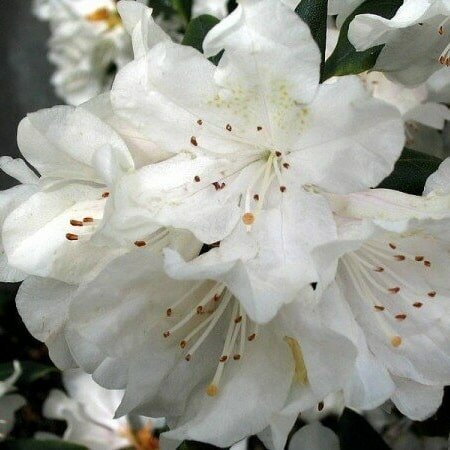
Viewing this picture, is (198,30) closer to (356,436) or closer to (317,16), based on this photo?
(317,16)

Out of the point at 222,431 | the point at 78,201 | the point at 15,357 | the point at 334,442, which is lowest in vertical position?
the point at 15,357

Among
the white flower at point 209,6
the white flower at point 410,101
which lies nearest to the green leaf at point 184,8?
the white flower at point 209,6

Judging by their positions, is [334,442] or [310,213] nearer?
[310,213]

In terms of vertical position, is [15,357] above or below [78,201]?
below

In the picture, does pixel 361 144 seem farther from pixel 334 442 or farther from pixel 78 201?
pixel 334 442

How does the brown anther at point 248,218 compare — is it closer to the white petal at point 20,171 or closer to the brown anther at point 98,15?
the white petal at point 20,171

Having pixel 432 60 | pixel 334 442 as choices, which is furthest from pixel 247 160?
pixel 334 442

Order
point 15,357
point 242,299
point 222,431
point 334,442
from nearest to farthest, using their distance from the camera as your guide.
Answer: point 242,299, point 222,431, point 334,442, point 15,357
